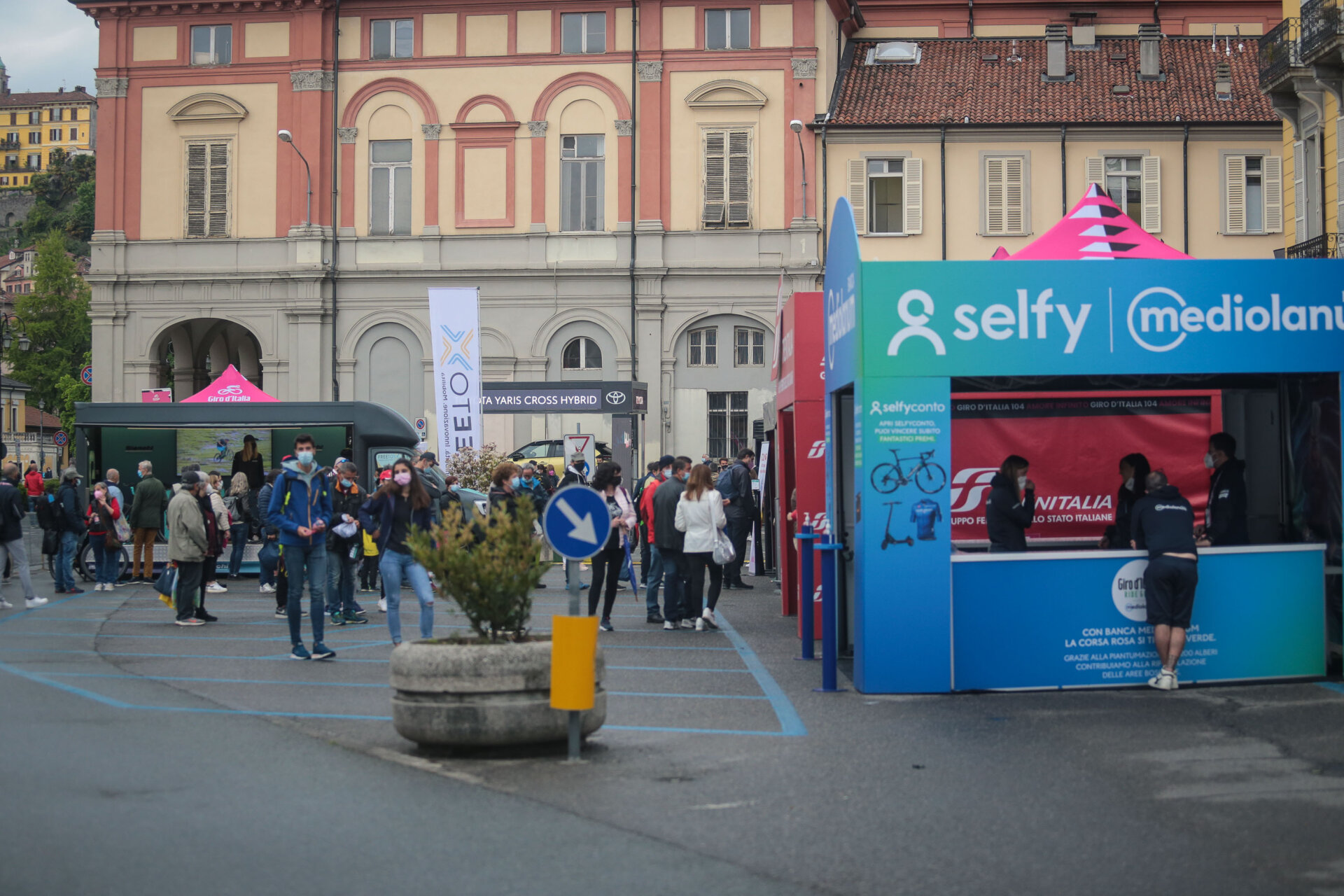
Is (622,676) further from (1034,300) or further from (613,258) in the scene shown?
(613,258)

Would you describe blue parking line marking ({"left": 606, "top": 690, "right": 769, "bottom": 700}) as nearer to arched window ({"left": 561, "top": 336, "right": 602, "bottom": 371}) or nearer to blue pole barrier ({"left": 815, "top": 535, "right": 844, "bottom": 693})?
blue pole barrier ({"left": 815, "top": 535, "right": 844, "bottom": 693})

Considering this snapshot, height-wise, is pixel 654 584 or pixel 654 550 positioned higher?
pixel 654 550

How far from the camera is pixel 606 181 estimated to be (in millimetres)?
36844

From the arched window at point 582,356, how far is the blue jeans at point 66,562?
59.1 ft

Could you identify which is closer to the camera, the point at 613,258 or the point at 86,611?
the point at 86,611

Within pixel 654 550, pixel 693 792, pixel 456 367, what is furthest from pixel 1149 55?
pixel 693 792

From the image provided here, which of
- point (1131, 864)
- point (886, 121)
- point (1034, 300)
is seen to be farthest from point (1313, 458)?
point (886, 121)

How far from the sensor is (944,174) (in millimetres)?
36375

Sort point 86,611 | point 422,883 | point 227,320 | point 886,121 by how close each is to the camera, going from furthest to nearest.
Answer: point 227,320, point 886,121, point 86,611, point 422,883

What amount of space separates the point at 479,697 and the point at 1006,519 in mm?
5229

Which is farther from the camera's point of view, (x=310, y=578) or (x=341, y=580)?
(x=341, y=580)

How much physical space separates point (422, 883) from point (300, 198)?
3404cm

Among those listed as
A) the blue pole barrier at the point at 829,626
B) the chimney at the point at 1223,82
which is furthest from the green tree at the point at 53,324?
the blue pole barrier at the point at 829,626

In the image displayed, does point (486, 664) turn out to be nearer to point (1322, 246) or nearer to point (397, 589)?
point (397, 589)
